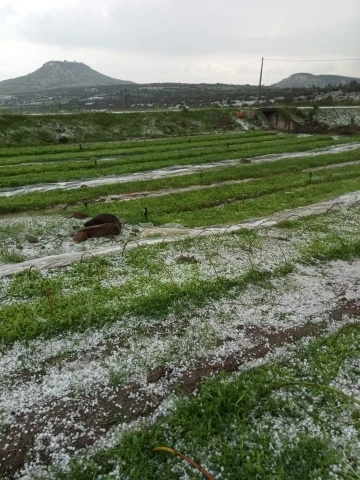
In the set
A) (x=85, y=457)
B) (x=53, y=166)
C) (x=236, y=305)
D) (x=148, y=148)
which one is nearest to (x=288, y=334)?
(x=236, y=305)

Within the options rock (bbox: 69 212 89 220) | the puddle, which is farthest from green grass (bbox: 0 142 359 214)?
rock (bbox: 69 212 89 220)

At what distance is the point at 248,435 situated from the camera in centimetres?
497

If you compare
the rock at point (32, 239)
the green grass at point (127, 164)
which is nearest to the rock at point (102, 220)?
the rock at point (32, 239)

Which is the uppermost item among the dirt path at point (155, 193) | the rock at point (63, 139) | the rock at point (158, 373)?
the rock at point (63, 139)

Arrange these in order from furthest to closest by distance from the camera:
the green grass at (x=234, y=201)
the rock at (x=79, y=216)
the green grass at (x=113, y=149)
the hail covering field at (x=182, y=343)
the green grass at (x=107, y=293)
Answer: the green grass at (x=113, y=149), the green grass at (x=234, y=201), the rock at (x=79, y=216), the green grass at (x=107, y=293), the hail covering field at (x=182, y=343)

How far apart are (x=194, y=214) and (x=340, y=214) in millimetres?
5927

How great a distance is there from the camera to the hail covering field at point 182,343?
15.7ft

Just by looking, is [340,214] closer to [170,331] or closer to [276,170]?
[276,170]

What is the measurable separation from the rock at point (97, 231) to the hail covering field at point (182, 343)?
25cm

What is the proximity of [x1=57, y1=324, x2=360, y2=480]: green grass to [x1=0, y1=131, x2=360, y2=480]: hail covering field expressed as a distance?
2 cm

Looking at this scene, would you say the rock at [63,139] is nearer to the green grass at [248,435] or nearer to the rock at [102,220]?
the rock at [102,220]

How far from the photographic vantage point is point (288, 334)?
7.21m

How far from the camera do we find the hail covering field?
15.7 ft

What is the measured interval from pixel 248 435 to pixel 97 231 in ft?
27.6
